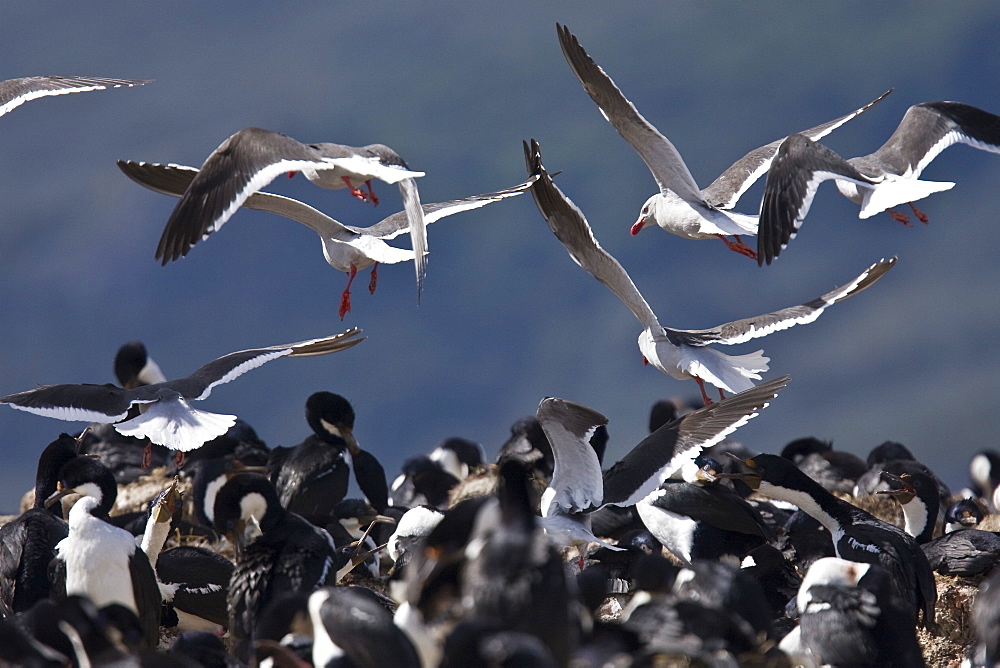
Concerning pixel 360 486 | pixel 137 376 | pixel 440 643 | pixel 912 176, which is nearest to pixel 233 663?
pixel 440 643

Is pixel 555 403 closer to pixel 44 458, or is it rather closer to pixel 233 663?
pixel 233 663

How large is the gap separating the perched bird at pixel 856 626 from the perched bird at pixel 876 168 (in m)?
3.25

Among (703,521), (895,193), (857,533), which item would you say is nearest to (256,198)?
(703,521)

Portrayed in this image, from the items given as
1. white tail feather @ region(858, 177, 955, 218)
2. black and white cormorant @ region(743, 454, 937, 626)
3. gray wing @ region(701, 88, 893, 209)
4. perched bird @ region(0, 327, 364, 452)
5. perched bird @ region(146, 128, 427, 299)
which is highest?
perched bird @ region(146, 128, 427, 299)

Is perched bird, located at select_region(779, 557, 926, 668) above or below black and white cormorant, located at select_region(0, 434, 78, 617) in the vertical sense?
below

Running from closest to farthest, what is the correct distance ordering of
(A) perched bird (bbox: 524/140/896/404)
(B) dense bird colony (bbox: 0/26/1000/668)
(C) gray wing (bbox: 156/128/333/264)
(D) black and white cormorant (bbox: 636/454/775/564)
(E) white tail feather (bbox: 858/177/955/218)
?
(B) dense bird colony (bbox: 0/26/1000/668) → (D) black and white cormorant (bbox: 636/454/775/564) → (C) gray wing (bbox: 156/128/333/264) → (A) perched bird (bbox: 524/140/896/404) → (E) white tail feather (bbox: 858/177/955/218)

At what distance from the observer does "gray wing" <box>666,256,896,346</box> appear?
9.21m

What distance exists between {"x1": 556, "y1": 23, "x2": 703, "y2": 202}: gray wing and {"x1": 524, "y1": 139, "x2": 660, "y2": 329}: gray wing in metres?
1.32

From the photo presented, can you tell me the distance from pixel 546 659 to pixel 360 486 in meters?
6.09

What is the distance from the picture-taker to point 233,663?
19.2ft

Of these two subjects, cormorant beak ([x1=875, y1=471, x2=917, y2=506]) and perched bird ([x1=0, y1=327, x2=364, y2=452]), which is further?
cormorant beak ([x1=875, y1=471, x2=917, y2=506])

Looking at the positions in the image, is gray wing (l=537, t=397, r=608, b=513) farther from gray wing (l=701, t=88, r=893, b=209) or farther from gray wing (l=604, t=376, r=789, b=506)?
gray wing (l=701, t=88, r=893, b=209)

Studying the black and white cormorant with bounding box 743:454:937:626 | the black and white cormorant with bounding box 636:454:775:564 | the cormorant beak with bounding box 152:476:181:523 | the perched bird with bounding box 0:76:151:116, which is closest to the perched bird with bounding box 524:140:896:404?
the black and white cormorant with bounding box 743:454:937:626

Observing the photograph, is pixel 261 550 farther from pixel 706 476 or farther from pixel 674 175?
pixel 674 175
